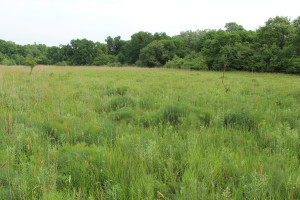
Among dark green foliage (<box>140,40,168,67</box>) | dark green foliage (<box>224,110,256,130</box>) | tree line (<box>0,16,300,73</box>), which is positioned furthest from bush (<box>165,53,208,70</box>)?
dark green foliage (<box>224,110,256,130</box>)

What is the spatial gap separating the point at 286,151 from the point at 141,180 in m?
1.87

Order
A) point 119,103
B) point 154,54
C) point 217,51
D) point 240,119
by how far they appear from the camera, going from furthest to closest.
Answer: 1. point 154,54
2. point 217,51
3. point 119,103
4. point 240,119

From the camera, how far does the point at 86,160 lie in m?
1.94

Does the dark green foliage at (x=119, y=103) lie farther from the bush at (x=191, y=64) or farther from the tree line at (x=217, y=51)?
the bush at (x=191, y=64)

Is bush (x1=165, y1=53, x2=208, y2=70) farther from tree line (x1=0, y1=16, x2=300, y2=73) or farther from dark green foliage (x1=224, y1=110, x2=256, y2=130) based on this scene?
dark green foliage (x1=224, y1=110, x2=256, y2=130)

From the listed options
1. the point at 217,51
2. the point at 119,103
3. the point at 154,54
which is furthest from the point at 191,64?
the point at 119,103

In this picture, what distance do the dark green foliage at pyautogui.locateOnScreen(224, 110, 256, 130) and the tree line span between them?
5.96 ft

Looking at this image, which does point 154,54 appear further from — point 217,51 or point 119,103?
point 119,103

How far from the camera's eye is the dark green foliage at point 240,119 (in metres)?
3.36

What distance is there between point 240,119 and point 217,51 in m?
36.0

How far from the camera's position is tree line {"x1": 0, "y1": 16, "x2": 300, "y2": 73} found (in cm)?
2553

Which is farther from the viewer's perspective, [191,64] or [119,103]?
[191,64]

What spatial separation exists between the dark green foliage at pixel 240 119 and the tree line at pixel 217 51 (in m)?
1.82

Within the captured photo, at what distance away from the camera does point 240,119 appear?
137 inches
